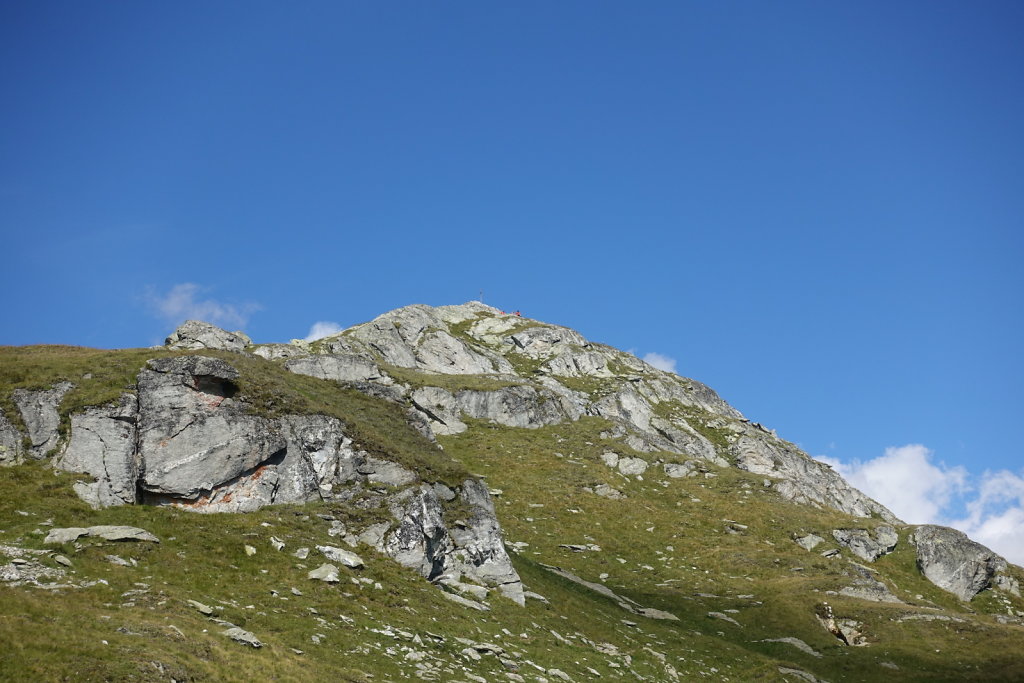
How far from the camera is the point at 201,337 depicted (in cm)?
13812

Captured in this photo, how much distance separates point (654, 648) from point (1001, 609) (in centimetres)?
5591

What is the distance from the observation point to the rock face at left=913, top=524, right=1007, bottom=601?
81750 mm

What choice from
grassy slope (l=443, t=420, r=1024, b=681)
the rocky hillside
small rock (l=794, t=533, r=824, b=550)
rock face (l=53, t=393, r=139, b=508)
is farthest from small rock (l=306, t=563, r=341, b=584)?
small rock (l=794, t=533, r=824, b=550)

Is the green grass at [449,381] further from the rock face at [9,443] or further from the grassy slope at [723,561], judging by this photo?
the rock face at [9,443]

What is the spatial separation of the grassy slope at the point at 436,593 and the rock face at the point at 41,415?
3.81 ft

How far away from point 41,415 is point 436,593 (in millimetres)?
26661

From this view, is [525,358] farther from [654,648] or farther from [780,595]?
[654,648]

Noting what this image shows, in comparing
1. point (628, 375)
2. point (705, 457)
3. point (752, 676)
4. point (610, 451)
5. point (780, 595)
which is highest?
point (628, 375)

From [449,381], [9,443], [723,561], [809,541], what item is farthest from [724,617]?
[449,381]

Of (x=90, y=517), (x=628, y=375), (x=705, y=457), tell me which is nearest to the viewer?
(x=90, y=517)

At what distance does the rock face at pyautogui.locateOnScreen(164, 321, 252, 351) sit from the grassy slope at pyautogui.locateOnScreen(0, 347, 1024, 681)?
2718 inches

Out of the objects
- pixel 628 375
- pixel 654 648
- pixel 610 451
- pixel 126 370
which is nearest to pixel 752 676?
pixel 654 648

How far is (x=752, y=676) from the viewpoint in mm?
47594

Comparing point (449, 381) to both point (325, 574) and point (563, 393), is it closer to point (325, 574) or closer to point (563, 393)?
point (563, 393)
